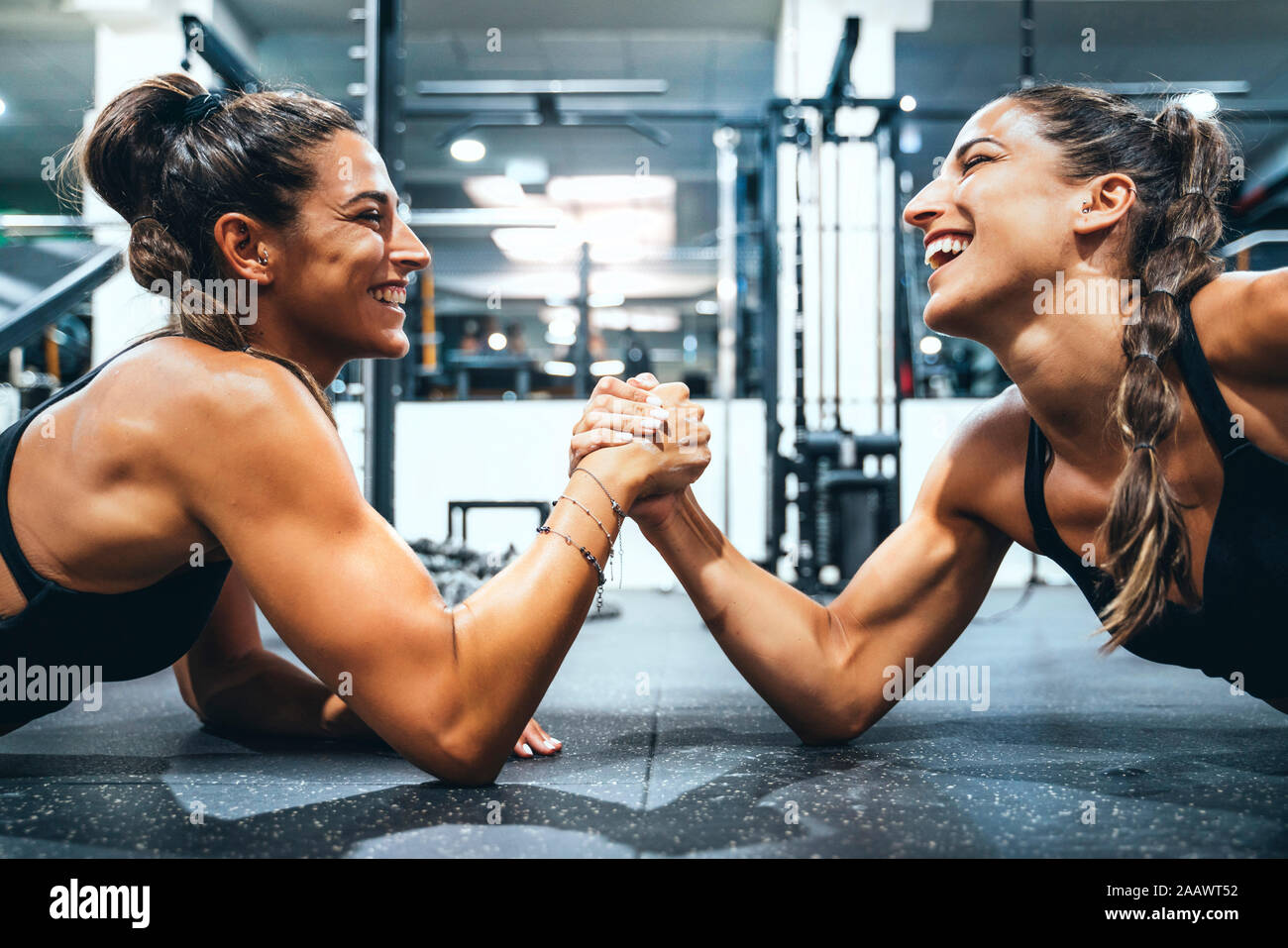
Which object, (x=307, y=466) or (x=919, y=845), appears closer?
(x=919, y=845)

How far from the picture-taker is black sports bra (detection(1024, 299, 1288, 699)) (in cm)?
104

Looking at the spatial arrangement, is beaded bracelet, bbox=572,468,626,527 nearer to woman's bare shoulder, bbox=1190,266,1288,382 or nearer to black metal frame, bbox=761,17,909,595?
woman's bare shoulder, bbox=1190,266,1288,382

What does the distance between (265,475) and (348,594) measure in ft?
0.54

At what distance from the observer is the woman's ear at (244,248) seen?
1100 millimetres

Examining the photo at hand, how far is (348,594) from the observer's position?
3.08 ft

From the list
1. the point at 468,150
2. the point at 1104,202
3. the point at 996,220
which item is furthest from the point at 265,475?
the point at 468,150

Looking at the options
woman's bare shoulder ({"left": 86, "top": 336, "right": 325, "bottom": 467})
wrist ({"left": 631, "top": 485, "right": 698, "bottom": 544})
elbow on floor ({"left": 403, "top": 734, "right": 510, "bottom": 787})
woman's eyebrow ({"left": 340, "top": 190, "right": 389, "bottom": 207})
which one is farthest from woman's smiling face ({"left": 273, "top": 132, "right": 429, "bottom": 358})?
elbow on floor ({"left": 403, "top": 734, "right": 510, "bottom": 787})

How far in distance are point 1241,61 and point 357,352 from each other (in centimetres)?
745

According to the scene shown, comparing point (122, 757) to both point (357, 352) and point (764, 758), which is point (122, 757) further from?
point (764, 758)

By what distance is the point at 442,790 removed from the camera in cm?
104

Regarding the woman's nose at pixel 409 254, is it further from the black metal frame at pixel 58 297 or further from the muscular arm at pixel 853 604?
the black metal frame at pixel 58 297

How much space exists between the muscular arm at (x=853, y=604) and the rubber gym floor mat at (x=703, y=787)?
82mm

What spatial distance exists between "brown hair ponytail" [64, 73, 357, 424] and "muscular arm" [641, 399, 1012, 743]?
1.91 ft

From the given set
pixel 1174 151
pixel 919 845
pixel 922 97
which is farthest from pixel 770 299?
pixel 922 97
